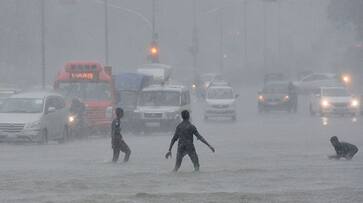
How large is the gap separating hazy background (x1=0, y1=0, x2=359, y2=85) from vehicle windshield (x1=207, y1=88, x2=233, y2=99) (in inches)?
993

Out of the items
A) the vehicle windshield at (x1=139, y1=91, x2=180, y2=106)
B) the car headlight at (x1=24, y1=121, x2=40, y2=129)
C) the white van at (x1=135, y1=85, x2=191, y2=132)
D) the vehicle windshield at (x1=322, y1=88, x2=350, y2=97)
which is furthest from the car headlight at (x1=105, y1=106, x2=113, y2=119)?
the vehicle windshield at (x1=322, y1=88, x2=350, y2=97)

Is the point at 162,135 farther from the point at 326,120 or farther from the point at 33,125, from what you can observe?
the point at 326,120

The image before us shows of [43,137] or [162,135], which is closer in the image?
[43,137]

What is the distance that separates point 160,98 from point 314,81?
146ft

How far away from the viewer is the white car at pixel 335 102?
55688mm

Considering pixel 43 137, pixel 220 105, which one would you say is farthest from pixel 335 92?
pixel 43 137

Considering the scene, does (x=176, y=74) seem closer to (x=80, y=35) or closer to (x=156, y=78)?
(x=80, y=35)

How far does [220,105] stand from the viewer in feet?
179

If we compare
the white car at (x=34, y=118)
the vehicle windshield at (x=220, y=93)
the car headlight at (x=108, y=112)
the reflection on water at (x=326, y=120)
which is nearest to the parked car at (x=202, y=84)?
the vehicle windshield at (x=220, y=93)

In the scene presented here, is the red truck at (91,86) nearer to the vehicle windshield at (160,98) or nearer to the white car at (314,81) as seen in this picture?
the vehicle windshield at (160,98)

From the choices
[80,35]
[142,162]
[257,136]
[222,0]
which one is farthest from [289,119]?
[222,0]

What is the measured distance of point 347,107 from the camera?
55781 mm

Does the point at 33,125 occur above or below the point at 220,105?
below

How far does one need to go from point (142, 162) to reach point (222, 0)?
448 ft
